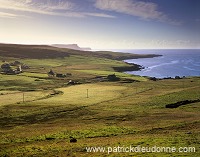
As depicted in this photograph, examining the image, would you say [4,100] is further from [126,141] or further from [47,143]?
[126,141]

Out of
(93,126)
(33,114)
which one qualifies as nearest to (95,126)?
(93,126)

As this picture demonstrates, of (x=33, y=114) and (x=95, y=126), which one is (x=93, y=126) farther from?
(x=33, y=114)

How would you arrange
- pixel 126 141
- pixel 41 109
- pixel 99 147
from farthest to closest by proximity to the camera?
1. pixel 41 109
2. pixel 126 141
3. pixel 99 147

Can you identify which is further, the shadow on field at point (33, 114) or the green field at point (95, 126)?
the shadow on field at point (33, 114)

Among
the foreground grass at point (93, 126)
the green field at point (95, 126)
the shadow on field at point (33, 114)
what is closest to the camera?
the green field at point (95, 126)

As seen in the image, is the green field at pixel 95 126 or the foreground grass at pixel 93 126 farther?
the foreground grass at pixel 93 126

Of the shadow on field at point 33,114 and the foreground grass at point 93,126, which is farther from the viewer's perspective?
the shadow on field at point 33,114

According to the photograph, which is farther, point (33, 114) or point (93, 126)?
point (33, 114)

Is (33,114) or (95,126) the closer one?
(95,126)

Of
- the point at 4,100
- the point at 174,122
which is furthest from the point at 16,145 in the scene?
the point at 4,100

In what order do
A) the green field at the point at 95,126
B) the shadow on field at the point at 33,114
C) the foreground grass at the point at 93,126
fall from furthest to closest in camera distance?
the shadow on field at the point at 33,114 < the foreground grass at the point at 93,126 < the green field at the point at 95,126

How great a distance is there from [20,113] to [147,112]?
29.7 m

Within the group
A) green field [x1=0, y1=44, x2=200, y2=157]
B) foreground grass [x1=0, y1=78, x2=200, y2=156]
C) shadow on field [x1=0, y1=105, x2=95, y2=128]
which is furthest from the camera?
shadow on field [x1=0, y1=105, x2=95, y2=128]

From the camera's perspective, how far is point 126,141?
42719mm
